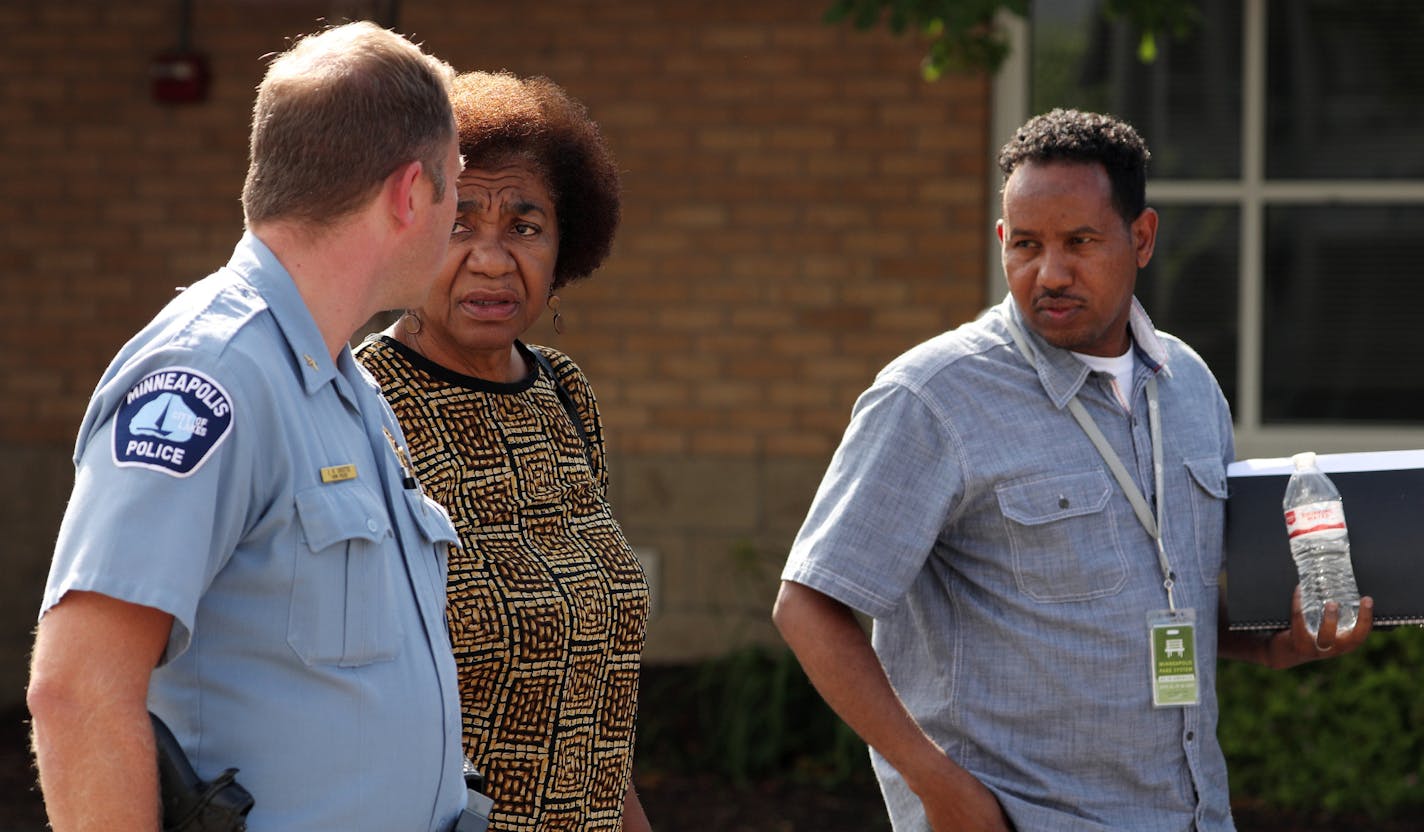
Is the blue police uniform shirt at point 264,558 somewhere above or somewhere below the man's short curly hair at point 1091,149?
below

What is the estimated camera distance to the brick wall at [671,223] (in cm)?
699

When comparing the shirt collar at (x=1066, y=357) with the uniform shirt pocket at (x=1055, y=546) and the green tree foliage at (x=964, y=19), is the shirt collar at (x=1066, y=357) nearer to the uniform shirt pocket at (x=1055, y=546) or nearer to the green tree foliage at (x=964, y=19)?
the uniform shirt pocket at (x=1055, y=546)

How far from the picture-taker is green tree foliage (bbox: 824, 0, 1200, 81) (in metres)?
5.02

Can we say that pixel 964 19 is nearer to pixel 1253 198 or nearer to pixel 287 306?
pixel 1253 198

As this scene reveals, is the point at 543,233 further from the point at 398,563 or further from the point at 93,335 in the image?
the point at 93,335

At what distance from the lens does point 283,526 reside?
1964 millimetres

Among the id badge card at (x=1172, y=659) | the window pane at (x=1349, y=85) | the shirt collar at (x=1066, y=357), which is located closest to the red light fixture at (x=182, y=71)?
the window pane at (x=1349, y=85)

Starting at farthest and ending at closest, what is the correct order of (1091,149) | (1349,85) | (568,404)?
(1349,85), (568,404), (1091,149)

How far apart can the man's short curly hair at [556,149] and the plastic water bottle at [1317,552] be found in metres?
1.44

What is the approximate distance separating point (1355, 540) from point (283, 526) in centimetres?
200

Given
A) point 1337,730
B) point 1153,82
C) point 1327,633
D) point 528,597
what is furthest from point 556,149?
point 1153,82

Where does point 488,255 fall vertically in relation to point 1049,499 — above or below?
above

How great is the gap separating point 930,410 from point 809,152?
13.8ft

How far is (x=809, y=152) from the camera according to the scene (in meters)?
7.02
